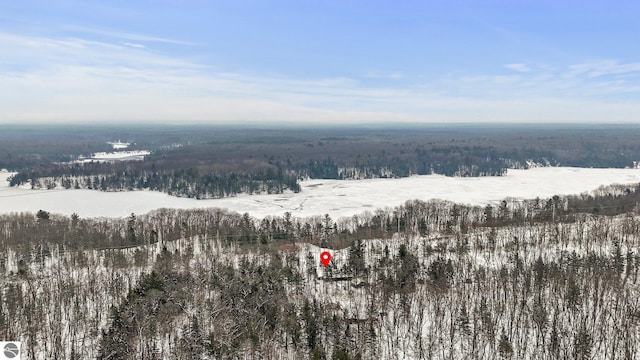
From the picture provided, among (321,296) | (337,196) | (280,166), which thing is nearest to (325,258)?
(321,296)

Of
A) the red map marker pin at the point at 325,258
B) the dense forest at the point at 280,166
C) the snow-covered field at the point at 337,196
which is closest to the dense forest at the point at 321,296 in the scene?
the red map marker pin at the point at 325,258

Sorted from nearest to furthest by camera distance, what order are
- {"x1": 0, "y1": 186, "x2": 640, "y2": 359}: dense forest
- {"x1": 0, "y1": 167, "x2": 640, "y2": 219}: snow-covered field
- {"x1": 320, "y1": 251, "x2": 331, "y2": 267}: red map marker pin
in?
{"x1": 0, "y1": 186, "x2": 640, "y2": 359}: dense forest
{"x1": 320, "y1": 251, "x2": 331, "y2": 267}: red map marker pin
{"x1": 0, "y1": 167, "x2": 640, "y2": 219}: snow-covered field

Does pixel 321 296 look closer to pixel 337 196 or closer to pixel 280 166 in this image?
pixel 337 196

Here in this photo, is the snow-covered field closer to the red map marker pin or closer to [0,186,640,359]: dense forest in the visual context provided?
[0,186,640,359]: dense forest

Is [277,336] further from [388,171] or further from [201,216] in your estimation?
[388,171]

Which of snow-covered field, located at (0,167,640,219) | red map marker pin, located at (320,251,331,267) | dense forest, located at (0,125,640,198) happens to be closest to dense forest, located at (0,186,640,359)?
red map marker pin, located at (320,251,331,267)

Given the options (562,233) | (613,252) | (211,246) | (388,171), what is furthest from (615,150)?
(211,246)

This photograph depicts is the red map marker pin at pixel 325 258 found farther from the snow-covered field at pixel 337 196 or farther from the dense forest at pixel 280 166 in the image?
the dense forest at pixel 280 166
